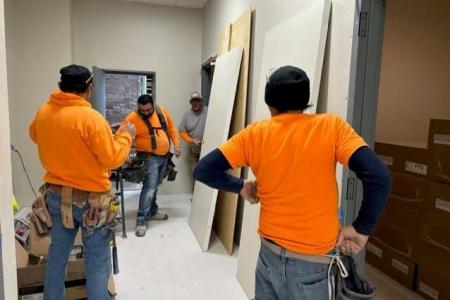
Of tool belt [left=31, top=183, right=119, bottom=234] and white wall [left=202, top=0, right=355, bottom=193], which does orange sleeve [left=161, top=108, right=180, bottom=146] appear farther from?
tool belt [left=31, top=183, right=119, bottom=234]

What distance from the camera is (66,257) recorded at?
195 cm

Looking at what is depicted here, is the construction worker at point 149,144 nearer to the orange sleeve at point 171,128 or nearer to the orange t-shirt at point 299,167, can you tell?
the orange sleeve at point 171,128

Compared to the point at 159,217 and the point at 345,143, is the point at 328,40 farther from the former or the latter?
the point at 159,217

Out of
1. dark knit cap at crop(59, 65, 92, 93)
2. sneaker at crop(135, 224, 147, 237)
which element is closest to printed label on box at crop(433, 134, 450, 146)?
dark knit cap at crop(59, 65, 92, 93)

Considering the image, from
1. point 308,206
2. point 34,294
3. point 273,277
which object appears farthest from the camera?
point 34,294

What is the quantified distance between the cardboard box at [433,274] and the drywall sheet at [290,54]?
1.26 m

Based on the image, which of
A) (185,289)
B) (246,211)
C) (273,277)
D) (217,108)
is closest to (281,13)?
(217,108)

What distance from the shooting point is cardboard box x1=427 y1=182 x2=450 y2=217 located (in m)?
2.32

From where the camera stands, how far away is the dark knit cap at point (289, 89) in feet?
3.87

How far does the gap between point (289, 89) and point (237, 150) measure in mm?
288

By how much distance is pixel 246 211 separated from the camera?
2.63 meters

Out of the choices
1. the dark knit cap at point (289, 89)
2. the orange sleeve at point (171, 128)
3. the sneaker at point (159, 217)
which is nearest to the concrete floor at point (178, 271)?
the sneaker at point (159, 217)

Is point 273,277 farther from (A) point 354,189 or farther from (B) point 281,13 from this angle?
(B) point 281,13

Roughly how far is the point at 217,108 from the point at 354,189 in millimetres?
2046
